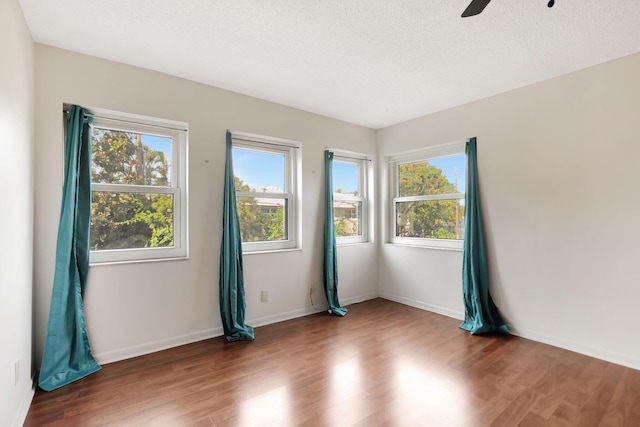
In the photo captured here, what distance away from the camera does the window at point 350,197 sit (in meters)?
4.43

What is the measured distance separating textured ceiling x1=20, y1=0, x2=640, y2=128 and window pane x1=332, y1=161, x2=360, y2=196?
1417mm

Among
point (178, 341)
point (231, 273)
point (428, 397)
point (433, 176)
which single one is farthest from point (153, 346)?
point (433, 176)

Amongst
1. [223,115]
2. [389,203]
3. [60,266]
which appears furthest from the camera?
[389,203]

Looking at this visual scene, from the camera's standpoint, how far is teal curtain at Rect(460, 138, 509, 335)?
327 cm

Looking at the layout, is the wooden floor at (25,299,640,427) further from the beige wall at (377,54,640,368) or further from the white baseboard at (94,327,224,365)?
the beige wall at (377,54,640,368)

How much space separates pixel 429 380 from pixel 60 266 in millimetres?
2936

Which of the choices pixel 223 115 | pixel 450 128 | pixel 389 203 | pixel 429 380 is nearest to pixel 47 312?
pixel 223 115

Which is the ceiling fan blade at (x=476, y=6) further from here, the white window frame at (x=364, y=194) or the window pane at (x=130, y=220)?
the white window frame at (x=364, y=194)

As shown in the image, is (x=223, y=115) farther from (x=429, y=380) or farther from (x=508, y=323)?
(x=508, y=323)

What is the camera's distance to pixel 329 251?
3.91 metres

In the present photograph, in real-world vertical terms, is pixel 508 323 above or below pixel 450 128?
below

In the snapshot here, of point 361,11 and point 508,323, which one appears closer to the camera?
point 361,11

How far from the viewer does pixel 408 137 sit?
13.9 ft

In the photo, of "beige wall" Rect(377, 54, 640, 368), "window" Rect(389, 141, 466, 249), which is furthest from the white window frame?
"beige wall" Rect(377, 54, 640, 368)
